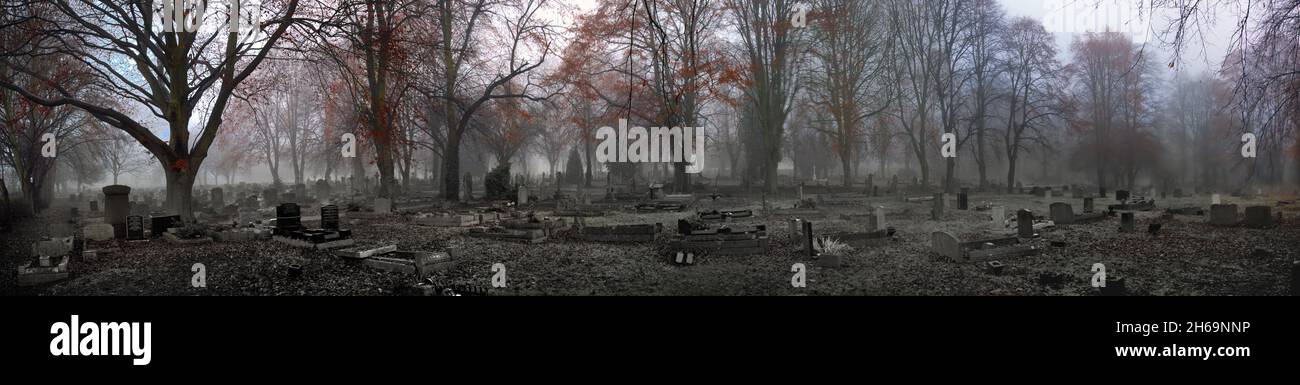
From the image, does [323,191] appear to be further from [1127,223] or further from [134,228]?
[1127,223]

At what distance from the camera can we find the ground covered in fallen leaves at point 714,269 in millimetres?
8039

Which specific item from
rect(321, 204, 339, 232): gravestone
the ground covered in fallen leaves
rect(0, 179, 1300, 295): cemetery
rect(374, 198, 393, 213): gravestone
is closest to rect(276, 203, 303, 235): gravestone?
rect(0, 179, 1300, 295): cemetery

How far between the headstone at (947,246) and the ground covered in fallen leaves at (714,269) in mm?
189

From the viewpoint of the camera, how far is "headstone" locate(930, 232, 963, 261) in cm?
995

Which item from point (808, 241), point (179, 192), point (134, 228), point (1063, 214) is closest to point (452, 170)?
point (179, 192)

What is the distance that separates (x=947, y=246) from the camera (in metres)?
10.2

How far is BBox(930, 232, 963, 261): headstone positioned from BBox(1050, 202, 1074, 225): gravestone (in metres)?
6.54

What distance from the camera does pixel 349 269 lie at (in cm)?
927

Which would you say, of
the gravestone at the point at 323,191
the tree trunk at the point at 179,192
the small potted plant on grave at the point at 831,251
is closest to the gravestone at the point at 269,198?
the gravestone at the point at 323,191

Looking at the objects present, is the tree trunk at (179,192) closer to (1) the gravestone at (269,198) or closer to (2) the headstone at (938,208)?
(1) the gravestone at (269,198)

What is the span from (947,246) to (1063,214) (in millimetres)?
6935

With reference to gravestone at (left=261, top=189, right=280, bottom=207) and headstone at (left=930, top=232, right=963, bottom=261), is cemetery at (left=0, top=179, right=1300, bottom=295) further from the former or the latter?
gravestone at (left=261, top=189, right=280, bottom=207)
